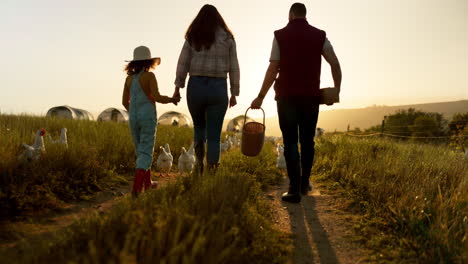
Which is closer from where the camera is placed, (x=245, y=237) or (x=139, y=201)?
(x=245, y=237)

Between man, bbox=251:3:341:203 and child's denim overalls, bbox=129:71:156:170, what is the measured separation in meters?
1.41

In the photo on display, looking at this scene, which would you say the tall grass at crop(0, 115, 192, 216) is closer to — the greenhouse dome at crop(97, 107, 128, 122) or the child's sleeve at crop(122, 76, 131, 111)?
the child's sleeve at crop(122, 76, 131, 111)

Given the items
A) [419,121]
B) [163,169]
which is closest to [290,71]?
[163,169]

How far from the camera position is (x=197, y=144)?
197 inches

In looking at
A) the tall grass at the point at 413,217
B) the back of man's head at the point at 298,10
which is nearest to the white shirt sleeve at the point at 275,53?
the back of man's head at the point at 298,10

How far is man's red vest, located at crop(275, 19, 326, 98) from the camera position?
4.62 metres

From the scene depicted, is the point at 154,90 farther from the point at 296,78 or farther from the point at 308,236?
the point at 308,236

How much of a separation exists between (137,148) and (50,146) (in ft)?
5.56

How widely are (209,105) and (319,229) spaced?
6.77ft

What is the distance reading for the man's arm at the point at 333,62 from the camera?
4.83m

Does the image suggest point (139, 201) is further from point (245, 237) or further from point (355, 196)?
point (355, 196)

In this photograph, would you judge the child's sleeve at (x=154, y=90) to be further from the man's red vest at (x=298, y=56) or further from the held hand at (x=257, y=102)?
the man's red vest at (x=298, y=56)

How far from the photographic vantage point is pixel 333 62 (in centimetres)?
490

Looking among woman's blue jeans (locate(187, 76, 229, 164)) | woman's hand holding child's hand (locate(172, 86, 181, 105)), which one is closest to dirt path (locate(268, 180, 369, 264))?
woman's blue jeans (locate(187, 76, 229, 164))
